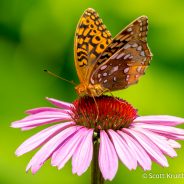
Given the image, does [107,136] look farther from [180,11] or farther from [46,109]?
[180,11]

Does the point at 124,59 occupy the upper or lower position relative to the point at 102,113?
upper

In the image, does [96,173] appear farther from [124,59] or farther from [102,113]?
[124,59]

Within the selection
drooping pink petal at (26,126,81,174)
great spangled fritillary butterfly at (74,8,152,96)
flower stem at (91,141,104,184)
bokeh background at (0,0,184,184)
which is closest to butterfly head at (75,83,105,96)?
great spangled fritillary butterfly at (74,8,152,96)

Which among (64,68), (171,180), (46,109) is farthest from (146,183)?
(46,109)

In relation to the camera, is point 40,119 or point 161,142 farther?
point 40,119

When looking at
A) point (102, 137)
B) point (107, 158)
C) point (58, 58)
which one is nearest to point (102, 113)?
point (102, 137)

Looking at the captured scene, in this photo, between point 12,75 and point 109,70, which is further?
point 12,75

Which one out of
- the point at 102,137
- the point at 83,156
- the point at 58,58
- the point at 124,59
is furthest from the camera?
the point at 58,58
